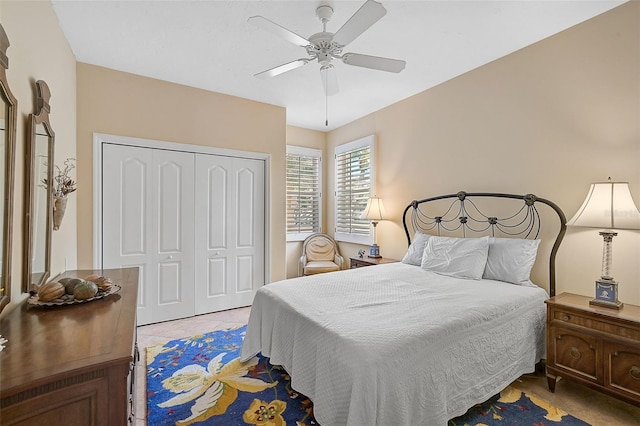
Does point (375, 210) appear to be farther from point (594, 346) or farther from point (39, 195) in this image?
point (39, 195)

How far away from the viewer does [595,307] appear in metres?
2.03

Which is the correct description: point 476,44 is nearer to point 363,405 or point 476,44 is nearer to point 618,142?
point 618,142

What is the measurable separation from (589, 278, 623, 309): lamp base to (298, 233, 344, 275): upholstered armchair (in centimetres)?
309

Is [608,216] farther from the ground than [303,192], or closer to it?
closer to it

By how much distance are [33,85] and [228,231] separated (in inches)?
97.3

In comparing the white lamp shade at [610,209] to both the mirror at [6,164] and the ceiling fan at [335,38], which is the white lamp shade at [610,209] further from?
the mirror at [6,164]

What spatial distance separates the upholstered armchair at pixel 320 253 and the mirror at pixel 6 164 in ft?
A: 11.9

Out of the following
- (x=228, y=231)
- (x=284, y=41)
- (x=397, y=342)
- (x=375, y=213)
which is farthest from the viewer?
(x=375, y=213)

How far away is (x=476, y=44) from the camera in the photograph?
2730mm

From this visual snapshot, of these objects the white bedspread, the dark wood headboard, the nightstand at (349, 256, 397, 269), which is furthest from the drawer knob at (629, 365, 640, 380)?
A: the nightstand at (349, 256, 397, 269)

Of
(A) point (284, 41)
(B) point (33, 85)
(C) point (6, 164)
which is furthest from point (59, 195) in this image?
(A) point (284, 41)

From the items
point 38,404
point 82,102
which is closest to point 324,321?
point 38,404

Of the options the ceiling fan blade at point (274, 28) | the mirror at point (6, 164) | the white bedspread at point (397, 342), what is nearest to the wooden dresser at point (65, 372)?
the mirror at point (6, 164)

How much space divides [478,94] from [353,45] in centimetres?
145
